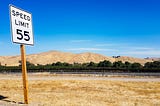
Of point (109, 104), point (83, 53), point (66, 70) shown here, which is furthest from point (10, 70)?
point (83, 53)

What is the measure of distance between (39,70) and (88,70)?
14282 millimetres

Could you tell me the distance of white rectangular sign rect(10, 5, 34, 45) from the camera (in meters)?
11.7

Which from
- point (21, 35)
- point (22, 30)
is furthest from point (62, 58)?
point (21, 35)

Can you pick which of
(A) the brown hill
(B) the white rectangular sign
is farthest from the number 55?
(A) the brown hill

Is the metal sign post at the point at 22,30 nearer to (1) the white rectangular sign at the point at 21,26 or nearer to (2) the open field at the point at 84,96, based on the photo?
(1) the white rectangular sign at the point at 21,26

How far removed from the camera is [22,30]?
40.4ft

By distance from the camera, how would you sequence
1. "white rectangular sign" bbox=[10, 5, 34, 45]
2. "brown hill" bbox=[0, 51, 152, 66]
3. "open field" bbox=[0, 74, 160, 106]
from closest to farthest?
"white rectangular sign" bbox=[10, 5, 34, 45] → "open field" bbox=[0, 74, 160, 106] → "brown hill" bbox=[0, 51, 152, 66]

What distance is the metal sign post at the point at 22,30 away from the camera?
11750 millimetres

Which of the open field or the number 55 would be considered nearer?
the number 55

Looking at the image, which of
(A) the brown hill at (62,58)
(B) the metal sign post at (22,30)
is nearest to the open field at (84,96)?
(B) the metal sign post at (22,30)

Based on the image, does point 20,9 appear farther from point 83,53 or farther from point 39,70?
point 83,53

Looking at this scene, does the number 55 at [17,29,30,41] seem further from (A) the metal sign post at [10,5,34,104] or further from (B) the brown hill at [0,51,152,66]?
(B) the brown hill at [0,51,152,66]

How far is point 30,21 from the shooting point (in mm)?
12922

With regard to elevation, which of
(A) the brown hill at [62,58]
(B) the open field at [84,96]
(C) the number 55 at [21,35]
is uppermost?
(A) the brown hill at [62,58]
